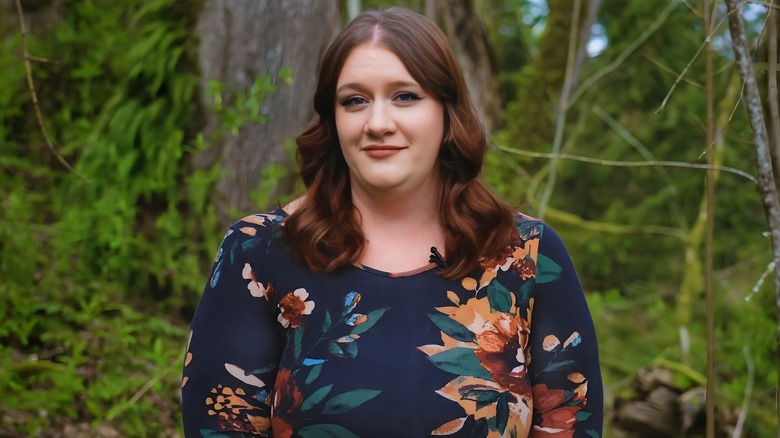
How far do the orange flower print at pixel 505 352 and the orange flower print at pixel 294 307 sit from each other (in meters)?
0.37

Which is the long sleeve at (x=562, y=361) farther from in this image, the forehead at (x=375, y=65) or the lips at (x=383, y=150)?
the forehead at (x=375, y=65)

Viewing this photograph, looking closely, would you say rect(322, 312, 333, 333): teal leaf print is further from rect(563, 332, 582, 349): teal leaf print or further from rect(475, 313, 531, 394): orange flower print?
rect(563, 332, 582, 349): teal leaf print

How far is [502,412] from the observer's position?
71.6 inches

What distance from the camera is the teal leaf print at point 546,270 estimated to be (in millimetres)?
1921

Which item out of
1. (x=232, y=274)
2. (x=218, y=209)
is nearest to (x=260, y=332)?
(x=232, y=274)

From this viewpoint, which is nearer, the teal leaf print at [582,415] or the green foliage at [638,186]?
the teal leaf print at [582,415]

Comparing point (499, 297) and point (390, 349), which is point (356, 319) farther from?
point (499, 297)

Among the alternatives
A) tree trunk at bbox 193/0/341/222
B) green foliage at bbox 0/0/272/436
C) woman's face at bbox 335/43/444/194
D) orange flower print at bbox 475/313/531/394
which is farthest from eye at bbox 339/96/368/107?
tree trunk at bbox 193/0/341/222

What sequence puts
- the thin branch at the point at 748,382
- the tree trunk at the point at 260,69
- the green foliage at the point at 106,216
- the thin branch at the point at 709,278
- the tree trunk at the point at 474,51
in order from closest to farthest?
1. the thin branch at the point at 709,278
2. the green foliage at the point at 106,216
3. the thin branch at the point at 748,382
4. the tree trunk at the point at 260,69
5. the tree trunk at the point at 474,51

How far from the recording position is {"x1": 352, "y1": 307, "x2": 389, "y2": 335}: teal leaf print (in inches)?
71.9

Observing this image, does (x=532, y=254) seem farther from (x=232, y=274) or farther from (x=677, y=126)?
(x=677, y=126)

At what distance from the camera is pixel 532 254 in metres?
1.94

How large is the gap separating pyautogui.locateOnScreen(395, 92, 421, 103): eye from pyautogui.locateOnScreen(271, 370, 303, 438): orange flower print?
0.61m

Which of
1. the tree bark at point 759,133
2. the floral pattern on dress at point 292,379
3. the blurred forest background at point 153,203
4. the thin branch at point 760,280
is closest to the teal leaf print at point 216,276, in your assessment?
the floral pattern on dress at point 292,379
